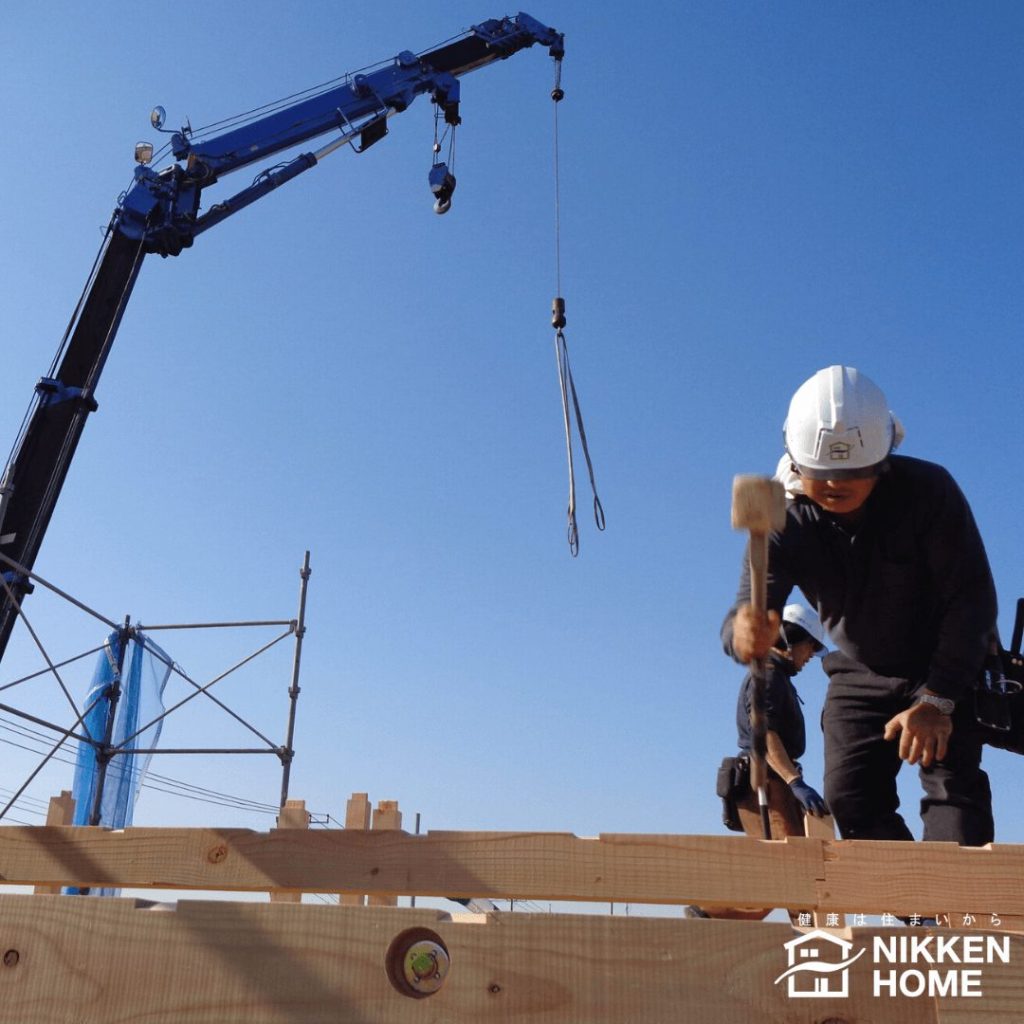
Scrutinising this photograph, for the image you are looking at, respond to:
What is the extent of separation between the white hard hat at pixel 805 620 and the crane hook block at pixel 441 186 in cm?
853

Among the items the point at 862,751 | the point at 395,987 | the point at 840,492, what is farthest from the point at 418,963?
the point at 862,751

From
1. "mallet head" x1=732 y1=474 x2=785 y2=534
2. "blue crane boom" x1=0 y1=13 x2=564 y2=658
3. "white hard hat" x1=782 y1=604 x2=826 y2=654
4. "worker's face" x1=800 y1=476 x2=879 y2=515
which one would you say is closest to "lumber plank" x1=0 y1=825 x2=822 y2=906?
"mallet head" x1=732 y1=474 x2=785 y2=534

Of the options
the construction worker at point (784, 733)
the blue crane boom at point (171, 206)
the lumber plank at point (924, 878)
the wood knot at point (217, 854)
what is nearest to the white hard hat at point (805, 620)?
the construction worker at point (784, 733)

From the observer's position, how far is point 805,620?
4.93 meters

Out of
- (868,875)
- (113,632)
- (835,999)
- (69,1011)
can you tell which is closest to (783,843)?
(868,875)

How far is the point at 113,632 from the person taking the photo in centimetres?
945

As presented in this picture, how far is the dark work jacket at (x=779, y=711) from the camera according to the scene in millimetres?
4434

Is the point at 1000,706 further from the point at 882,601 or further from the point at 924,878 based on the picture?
the point at 924,878

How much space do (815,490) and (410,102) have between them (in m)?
10.9

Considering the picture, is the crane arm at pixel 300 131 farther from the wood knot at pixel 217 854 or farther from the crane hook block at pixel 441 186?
the wood knot at pixel 217 854

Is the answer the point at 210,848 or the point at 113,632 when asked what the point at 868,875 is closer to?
the point at 210,848

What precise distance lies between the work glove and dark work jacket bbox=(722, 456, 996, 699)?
0.85 meters

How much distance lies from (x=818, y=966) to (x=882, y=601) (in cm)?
208

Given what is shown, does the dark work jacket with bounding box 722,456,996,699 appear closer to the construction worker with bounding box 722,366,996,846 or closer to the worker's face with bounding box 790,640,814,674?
the construction worker with bounding box 722,366,996,846
